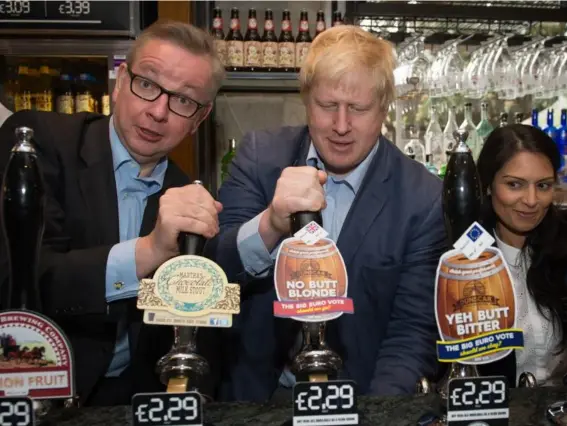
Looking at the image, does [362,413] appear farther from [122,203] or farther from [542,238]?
[542,238]

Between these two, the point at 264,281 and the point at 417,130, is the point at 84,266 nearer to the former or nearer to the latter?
the point at 264,281

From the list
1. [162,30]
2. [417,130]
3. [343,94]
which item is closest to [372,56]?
[343,94]

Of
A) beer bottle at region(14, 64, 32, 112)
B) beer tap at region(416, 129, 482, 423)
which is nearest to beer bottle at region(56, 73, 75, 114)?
beer bottle at region(14, 64, 32, 112)

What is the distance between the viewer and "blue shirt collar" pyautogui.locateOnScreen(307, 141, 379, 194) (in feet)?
4.45

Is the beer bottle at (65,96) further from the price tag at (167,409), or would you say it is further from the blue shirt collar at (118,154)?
the price tag at (167,409)

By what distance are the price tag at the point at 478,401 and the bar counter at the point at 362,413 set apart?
2.7 inches

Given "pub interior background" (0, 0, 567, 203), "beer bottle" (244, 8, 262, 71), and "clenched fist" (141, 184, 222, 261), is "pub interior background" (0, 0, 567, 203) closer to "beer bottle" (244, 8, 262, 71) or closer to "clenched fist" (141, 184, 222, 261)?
"beer bottle" (244, 8, 262, 71)

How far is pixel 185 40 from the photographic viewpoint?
133cm

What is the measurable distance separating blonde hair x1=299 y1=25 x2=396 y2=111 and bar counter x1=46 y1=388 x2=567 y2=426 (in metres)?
0.61

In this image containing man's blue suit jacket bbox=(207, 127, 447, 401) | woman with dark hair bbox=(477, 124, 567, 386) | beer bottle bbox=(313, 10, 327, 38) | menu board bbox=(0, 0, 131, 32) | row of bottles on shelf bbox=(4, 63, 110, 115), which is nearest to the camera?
man's blue suit jacket bbox=(207, 127, 447, 401)

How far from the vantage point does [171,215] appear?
90 centimetres

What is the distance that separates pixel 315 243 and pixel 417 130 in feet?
8.25

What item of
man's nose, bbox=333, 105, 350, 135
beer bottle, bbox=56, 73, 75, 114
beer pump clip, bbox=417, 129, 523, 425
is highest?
beer bottle, bbox=56, 73, 75, 114

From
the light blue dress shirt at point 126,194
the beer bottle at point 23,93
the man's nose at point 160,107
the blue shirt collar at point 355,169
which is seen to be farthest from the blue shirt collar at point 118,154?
the beer bottle at point 23,93
